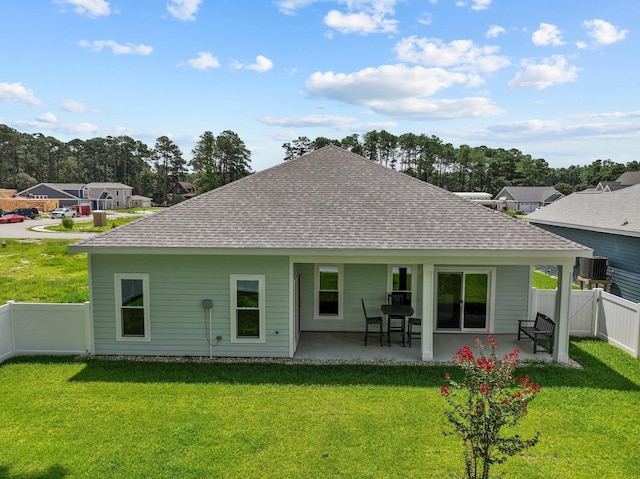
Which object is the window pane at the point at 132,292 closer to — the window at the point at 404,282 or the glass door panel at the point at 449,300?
the window at the point at 404,282

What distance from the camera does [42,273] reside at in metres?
19.7

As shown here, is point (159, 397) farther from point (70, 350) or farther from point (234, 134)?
point (234, 134)

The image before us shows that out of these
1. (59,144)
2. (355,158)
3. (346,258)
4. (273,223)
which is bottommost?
(346,258)

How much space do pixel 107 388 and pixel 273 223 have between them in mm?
4812

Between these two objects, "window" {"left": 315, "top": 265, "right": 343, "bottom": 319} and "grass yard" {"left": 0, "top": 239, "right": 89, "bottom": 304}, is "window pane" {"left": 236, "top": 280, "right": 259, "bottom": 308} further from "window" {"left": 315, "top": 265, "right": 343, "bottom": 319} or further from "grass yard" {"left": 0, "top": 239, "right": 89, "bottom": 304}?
"grass yard" {"left": 0, "top": 239, "right": 89, "bottom": 304}

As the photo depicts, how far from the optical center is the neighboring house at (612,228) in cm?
1404

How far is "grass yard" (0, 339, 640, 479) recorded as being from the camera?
559 cm

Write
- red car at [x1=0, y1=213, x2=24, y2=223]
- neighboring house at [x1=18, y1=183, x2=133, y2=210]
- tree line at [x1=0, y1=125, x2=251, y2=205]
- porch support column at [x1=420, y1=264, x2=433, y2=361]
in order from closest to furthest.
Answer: porch support column at [x1=420, y1=264, x2=433, y2=361], red car at [x1=0, y1=213, x2=24, y2=223], neighboring house at [x1=18, y1=183, x2=133, y2=210], tree line at [x1=0, y1=125, x2=251, y2=205]

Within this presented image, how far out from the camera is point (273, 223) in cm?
1007

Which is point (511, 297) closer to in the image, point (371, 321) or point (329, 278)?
point (371, 321)

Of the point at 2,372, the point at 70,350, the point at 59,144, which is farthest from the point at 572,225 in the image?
the point at 59,144

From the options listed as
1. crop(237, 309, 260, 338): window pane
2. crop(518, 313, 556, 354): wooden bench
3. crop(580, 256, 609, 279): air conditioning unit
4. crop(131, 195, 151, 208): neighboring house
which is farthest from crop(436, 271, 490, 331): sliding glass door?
crop(131, 195, 151, 208): neighboring house

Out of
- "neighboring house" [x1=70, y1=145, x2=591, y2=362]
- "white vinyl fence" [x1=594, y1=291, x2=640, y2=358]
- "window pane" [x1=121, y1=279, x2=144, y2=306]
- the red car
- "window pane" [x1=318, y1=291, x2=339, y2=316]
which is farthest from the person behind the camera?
the red car

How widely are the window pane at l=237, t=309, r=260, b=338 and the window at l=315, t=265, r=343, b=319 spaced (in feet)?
7.77
